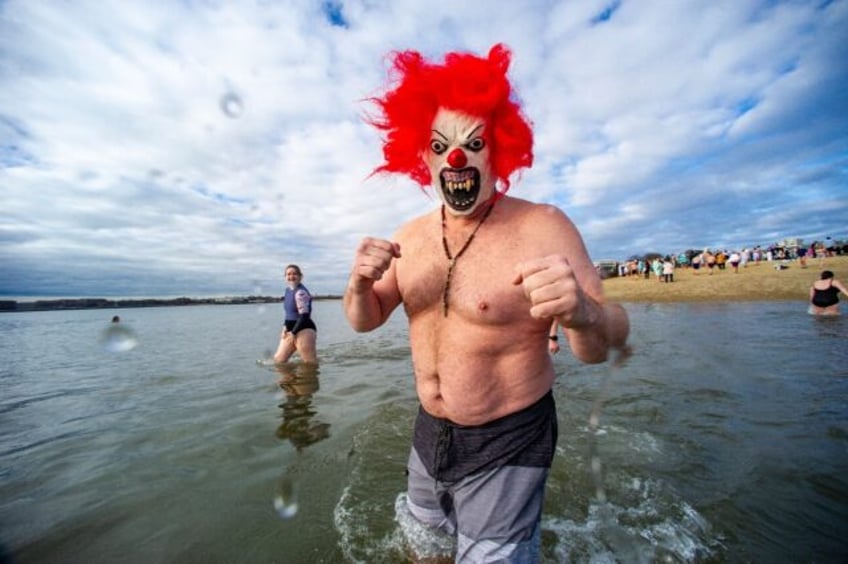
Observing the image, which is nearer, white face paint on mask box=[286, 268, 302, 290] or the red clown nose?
the red clown nose

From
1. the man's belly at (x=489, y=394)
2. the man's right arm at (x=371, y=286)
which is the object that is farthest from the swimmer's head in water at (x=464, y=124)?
the man's belly at (x=489, y=394)

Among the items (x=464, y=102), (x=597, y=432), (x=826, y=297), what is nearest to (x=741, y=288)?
(x=826, y=297)

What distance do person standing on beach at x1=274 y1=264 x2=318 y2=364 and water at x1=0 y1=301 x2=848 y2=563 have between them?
62.4 inches

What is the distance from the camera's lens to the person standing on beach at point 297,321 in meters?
9.24

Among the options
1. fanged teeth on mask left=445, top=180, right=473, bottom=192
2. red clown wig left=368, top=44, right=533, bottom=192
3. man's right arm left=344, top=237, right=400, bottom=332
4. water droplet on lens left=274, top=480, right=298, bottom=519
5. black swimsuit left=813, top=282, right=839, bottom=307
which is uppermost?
red clown wig left=368, top=44, right=533, bottom=192

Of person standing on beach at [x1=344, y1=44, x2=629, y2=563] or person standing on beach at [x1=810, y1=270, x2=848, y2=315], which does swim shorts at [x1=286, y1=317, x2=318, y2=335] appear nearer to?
person standing on beach at [x1=344, y1=44, x2=629, y2=563]

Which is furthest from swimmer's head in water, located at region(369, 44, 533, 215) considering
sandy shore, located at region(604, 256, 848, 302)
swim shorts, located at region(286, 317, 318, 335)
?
sandy shore, located at region(604, 256, 848, 302)

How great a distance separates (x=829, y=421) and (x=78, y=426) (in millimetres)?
10251

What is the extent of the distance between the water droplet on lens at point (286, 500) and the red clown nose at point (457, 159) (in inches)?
129

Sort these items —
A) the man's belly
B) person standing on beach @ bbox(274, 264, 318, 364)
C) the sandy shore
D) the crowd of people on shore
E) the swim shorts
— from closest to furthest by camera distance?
1. the man's belly
2. person standing on beach @ bbox(274, 264, 318, 364)
3. the swim shorts
4. the sandy shore
5. the crowd of people on shore

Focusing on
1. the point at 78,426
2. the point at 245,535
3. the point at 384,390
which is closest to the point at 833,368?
the point at 384,390

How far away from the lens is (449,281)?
212 centimetres

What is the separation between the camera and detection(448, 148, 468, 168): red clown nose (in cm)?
205

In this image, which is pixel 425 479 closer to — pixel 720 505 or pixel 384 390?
pixel 720 505
